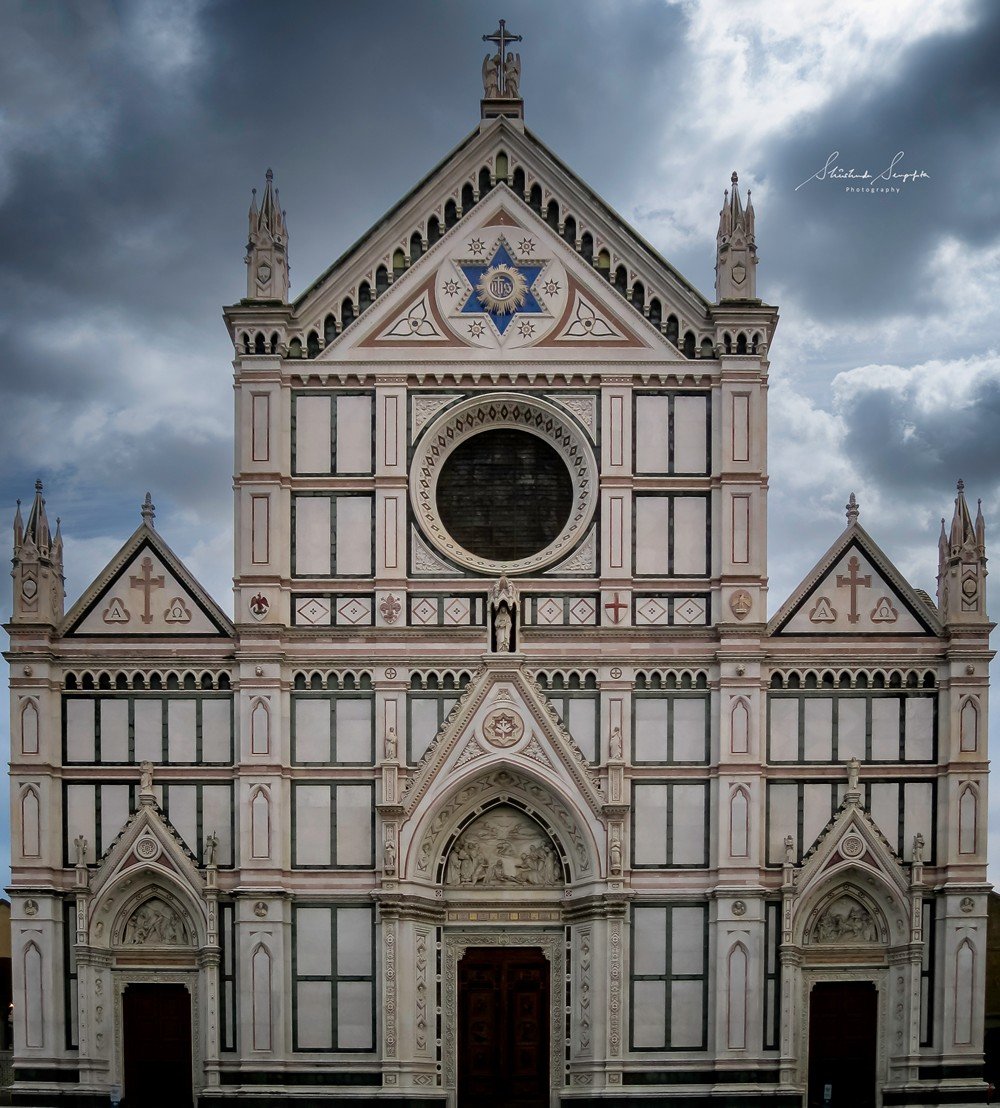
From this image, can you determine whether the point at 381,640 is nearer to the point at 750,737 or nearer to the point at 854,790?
the point at 750,737

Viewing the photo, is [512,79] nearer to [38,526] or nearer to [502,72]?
[502,72]

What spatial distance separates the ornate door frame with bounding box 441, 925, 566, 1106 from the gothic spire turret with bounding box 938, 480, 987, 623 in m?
9.29

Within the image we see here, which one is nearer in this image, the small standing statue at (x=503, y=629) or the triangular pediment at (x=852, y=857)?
the triangular pediment at (x=852, y=857)

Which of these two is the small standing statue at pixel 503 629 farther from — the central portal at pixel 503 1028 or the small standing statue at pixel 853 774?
the small standing statue at pixel 853 774

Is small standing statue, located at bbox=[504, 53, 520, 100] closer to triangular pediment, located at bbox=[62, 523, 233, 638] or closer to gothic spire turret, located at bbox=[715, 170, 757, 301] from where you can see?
gothic spire turret, located at bbox=[715, 170, 757, 301]

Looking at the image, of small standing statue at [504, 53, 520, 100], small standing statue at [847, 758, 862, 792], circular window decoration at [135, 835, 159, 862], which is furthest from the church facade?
small standing statue at [504, 53, 520, 100]

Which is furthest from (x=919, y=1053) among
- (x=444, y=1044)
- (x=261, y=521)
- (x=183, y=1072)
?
(x=261, y=521)

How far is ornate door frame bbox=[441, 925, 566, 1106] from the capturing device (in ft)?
100

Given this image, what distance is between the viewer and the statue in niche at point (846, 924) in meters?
30.7

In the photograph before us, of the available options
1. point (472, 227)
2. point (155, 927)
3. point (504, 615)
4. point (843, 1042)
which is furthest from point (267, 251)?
point (843, 1042)

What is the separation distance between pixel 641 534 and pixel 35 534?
11081 millimetres

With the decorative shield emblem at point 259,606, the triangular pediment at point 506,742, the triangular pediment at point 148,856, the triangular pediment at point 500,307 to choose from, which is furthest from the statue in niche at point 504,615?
the triangular pediment at point 148,856

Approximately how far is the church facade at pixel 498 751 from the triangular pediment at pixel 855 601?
70mm

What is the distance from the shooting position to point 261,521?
30984 mm
